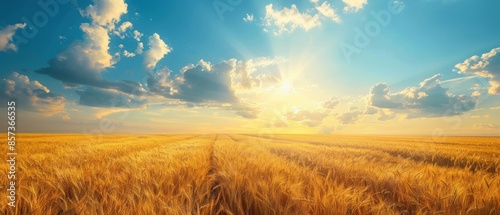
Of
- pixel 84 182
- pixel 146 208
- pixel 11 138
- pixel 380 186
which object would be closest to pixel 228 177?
pixel 146 208

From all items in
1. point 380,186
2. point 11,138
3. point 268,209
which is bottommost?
point 380,186

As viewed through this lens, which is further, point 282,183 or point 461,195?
point 282,183

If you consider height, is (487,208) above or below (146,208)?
Answer: below

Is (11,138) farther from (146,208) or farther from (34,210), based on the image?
Answer: (146,208)

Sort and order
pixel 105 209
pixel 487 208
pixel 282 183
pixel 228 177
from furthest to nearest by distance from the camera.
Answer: pixel 228 177
pixel 282 183
pixel 487 208
pixel 105 209

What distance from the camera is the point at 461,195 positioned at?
2.58m

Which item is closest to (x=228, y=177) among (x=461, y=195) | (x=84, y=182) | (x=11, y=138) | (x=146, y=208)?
(x=146, y=208)

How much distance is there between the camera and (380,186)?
3588 millimetres

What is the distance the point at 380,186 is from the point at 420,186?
0.69 meters

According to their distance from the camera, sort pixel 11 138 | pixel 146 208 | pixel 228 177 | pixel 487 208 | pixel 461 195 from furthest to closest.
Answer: pixel 11 138, pixel 228 177, pixel 461 195, pixel 487 208, pixel 146 208

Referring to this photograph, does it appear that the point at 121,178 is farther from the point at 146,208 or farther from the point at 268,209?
the point at 268,209

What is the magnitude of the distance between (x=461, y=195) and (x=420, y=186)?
0.41m

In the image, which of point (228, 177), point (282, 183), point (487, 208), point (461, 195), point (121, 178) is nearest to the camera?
point (487, 208)

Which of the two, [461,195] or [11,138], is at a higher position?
[11,138]
